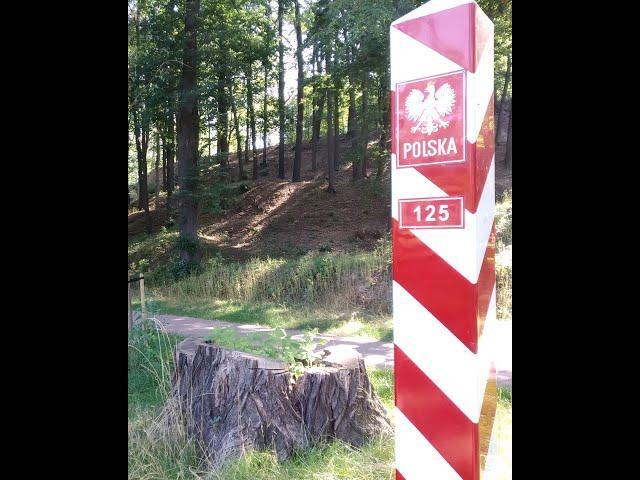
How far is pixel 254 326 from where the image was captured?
8.79m

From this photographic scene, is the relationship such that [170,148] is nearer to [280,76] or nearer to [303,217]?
[280,76]

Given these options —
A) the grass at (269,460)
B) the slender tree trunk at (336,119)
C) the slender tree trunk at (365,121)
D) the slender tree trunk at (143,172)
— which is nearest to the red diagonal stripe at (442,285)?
the grass at (269,460)

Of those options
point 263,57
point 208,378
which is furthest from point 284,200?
point 208,378

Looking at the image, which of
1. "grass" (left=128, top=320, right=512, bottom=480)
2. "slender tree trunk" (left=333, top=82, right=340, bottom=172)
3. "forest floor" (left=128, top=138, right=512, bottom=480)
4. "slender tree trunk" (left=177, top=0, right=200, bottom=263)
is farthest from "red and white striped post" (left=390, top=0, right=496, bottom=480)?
"slender tree trunk" (left=333, top=82, right=340, bottom=172)

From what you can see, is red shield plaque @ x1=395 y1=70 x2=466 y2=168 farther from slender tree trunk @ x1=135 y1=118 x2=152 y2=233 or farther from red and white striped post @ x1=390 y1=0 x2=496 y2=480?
slender tree trunk @ x1=135 y1=118 x2=152 y2=233

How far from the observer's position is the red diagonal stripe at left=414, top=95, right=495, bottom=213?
163 cm

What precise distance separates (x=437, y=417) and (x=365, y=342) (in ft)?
17.7

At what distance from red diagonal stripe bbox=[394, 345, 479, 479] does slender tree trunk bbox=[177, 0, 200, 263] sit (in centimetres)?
1411

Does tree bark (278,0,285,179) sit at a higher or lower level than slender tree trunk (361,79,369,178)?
higher

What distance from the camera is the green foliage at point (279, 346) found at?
10.9 feet

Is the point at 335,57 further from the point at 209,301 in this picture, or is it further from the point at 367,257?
the point at 209,301

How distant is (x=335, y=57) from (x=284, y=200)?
713 cm

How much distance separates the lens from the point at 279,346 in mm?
3475

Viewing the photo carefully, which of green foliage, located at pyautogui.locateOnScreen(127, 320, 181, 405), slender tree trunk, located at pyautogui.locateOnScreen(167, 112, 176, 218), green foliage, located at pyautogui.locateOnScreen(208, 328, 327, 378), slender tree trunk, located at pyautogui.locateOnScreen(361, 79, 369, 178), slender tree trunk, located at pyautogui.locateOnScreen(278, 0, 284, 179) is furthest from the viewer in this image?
slender tree trunk, located at pyautogui.locateOnScreen(278, 0, 284, 179)
